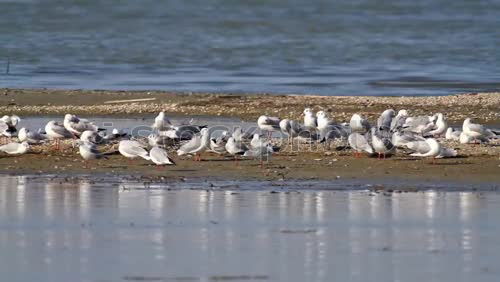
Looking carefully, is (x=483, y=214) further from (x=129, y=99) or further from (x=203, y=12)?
(x=203, y=12)

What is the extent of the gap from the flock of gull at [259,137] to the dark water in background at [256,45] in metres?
6.67

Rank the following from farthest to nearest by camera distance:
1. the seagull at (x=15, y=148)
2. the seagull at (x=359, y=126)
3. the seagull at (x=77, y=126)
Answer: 1. the seagull at (x=359, y=126)
2. the seagull at (x=77, y=126)
3. the seagull at (x=15, y=148)

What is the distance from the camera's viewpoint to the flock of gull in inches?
519

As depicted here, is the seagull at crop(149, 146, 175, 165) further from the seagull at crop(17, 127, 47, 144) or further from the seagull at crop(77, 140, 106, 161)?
the seagull at crop(17, 127, 47, 144)

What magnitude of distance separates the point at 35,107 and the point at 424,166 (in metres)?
7.61

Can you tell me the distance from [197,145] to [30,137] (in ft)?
6.33

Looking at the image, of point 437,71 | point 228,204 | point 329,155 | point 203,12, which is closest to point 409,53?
point 437,71

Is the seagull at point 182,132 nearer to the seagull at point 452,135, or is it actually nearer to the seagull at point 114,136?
the seagull at point 114,136

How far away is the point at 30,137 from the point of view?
1389 cm

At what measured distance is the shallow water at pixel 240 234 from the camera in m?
8.08

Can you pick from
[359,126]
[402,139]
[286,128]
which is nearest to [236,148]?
[286,128]

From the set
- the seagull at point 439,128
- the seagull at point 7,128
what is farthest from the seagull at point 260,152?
the seagull at point 7,128

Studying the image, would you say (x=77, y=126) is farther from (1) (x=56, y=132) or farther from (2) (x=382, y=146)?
(2) (x=382, y=146)

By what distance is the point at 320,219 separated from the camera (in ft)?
32.7
